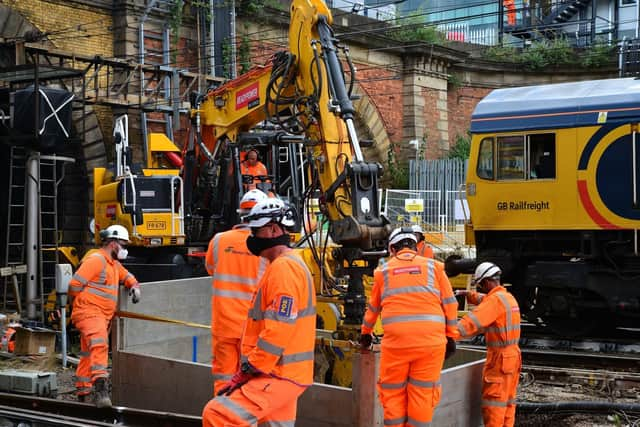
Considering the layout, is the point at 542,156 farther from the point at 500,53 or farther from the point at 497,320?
the point at 500,53

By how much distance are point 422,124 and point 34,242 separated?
17195 mm

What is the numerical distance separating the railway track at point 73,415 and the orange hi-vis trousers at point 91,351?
1.53 ft

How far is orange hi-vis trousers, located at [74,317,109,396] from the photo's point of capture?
351 inches

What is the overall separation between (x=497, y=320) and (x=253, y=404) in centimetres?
306

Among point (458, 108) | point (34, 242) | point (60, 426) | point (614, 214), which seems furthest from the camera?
point (458, 108)

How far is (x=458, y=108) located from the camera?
32.3m

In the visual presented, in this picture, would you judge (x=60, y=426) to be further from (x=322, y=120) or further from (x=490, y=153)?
(x=490, y=153)

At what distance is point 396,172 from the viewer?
29344mm

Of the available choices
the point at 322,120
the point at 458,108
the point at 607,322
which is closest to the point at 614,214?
the point at 607,322

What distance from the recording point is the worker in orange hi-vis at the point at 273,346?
513 centimetres

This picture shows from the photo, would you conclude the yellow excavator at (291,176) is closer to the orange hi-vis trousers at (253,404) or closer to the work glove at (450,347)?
the work glove at (450,347)

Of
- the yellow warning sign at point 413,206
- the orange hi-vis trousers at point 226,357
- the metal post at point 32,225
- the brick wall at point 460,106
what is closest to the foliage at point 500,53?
the brick wall at point 460,106

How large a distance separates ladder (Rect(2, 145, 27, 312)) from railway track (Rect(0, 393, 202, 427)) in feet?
26.5

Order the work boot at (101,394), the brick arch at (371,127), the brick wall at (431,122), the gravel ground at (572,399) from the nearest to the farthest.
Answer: the work boot at (101,394) → the gravel ground at (572,399) → the brick arch at (371,127) → the brick wall at (431,122)
